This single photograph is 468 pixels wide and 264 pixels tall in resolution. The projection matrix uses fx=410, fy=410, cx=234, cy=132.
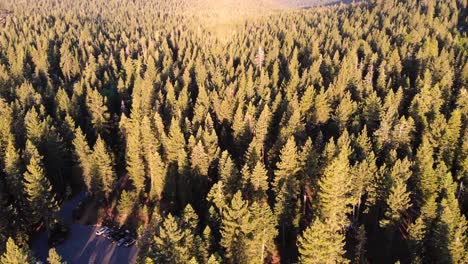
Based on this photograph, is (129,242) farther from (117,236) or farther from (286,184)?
(286,184)

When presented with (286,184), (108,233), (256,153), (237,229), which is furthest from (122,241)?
(286,184)

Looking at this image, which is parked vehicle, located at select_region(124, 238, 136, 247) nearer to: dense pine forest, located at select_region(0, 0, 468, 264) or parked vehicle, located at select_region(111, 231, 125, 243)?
parked vehicle, located at select_region(111, 231, 125, 243)

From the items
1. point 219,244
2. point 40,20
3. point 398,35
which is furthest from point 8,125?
point 40,20

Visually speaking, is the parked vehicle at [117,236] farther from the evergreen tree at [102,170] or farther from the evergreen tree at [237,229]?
the evergreen tree at [237,229]

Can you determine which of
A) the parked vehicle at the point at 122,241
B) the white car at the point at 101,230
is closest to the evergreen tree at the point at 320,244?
the parked vehicle at the point at 122,241

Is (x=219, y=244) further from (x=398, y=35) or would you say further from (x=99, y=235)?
(x=398, y=35)

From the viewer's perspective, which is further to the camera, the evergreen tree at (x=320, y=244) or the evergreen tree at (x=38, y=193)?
the evergreen tree at (x=38, y=193)
